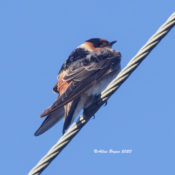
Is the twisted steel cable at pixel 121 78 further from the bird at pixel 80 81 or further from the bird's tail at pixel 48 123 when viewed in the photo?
the bird's tail at pixel 48 123

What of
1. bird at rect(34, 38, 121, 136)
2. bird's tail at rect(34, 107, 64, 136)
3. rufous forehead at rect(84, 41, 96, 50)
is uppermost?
rufous forehead at rect(84, 41, 96, 50)

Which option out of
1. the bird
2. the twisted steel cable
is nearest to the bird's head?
the bird

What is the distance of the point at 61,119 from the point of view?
4918mm

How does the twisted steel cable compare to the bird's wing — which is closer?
the twisted steel cable

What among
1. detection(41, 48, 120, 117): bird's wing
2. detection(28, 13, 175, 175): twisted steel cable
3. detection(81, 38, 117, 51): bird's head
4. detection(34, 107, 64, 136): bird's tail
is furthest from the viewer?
detection(81, 38, 117, 51): bird's head

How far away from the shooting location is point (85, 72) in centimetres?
527

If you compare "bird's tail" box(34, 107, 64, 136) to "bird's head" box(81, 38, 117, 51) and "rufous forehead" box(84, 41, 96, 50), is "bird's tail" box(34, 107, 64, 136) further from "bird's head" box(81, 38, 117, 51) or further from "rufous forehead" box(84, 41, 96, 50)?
"bird's head" box(81, 38, 117, 51)

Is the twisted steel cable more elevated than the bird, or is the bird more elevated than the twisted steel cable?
the bird

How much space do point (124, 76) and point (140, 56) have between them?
0.66ft

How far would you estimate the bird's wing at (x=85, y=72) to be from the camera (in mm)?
4748

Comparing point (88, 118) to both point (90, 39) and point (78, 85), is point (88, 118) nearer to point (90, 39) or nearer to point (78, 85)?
point (78, 85)

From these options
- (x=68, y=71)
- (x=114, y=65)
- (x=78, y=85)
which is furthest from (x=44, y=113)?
(x=114, y=65)

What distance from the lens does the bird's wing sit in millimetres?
4748

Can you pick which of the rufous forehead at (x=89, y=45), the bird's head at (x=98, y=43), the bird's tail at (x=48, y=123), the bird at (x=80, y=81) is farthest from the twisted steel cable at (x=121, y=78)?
the bird's head at (x=98, y=43)
